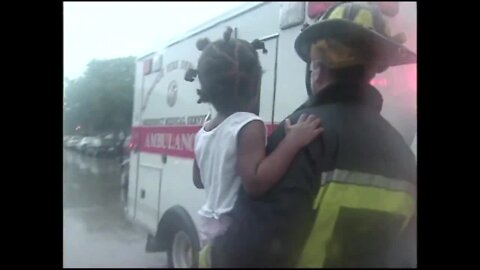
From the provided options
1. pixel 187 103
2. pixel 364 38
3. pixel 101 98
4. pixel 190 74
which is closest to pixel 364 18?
pixel 364 38

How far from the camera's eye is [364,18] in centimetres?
190

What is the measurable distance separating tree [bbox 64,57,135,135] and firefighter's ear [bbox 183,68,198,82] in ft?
0.92

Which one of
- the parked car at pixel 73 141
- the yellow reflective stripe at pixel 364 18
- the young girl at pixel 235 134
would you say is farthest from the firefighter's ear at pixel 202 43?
the parked car at pixel 73 141

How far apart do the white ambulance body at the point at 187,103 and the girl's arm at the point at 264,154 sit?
9cm

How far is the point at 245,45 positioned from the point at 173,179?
0.79m

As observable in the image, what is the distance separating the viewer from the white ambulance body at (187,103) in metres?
1.97

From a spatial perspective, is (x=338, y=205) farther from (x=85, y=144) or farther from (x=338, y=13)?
(x=85, y=144)

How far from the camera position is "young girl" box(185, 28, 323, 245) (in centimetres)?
196

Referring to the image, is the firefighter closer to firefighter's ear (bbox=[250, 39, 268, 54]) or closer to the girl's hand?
the girl's hand

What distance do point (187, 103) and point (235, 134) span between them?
0.42 m
